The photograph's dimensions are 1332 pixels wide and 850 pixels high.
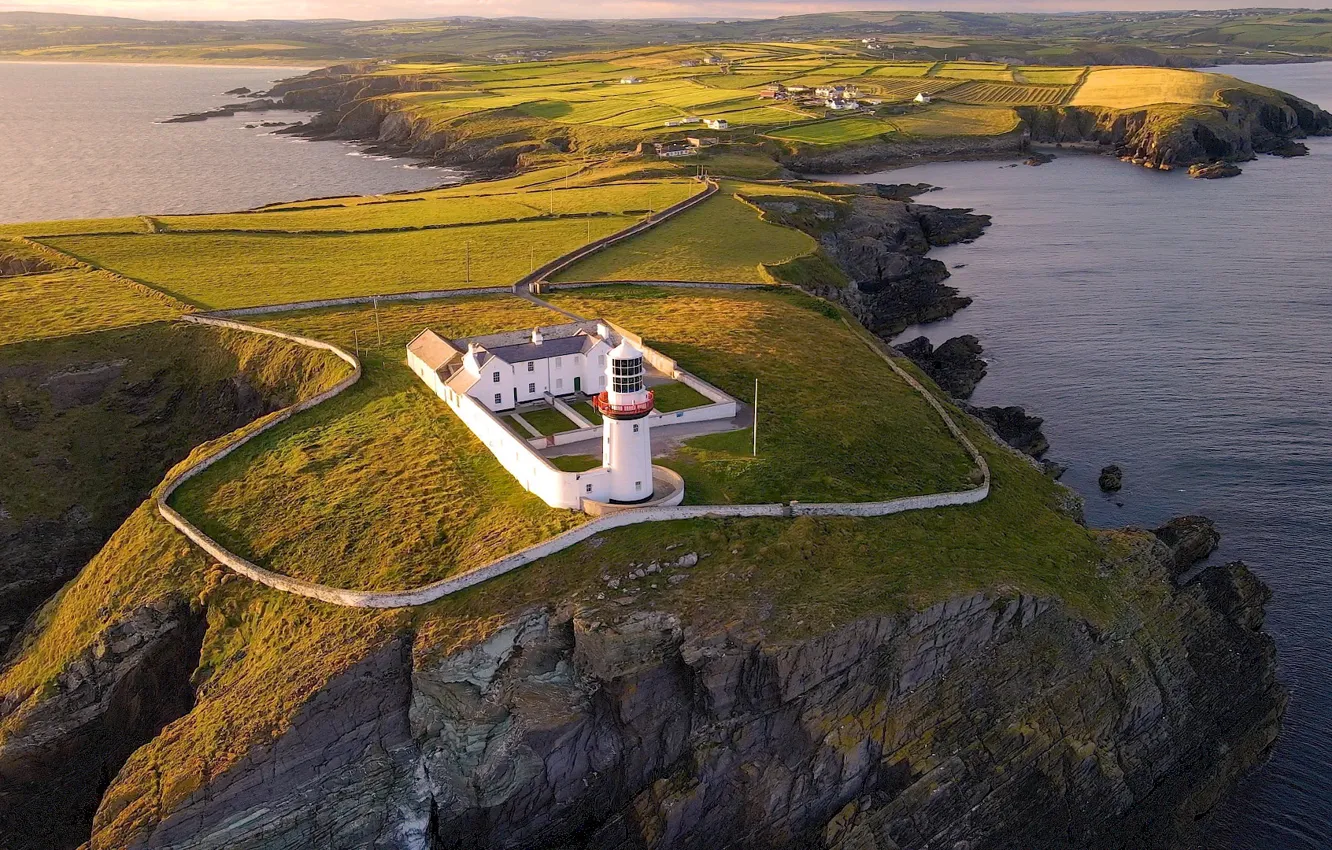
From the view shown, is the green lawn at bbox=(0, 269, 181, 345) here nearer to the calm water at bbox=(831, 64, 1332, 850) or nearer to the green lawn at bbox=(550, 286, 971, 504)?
the green lawn at bbox=(550, 286, 971, 504)

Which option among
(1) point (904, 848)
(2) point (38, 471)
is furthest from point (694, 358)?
(2) point (38, 471)

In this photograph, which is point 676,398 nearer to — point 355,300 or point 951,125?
point 355,300

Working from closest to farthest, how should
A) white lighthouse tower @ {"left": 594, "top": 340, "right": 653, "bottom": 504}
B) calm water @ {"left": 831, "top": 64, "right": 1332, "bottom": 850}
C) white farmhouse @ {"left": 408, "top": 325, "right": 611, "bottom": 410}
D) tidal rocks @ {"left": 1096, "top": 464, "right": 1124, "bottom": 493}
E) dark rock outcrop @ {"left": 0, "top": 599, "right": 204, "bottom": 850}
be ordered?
1. dark rock outcrop @ {"left": 0, "top": 599, "right": 204, "bottom": 850}
2. white lighthouse tower @ {"left": 594, "top": 340, "right": 653, "bottom": 504}
3. calm water @ {"left": 831, "top": 64, "right": 1332, "bottom": 850}
4. white farmhouse @ {"left": 408, "top": 325, "right": 611, "bottom": 410}
5. tidal rocks @ {"left": 1096, "top": 464, "right": 1124, "bottom": 493}

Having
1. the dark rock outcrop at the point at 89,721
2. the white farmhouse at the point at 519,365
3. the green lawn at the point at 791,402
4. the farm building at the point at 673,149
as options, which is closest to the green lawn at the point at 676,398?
the green lawn at the point at 791,402

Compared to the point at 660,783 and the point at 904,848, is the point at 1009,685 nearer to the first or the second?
the point at 904,848

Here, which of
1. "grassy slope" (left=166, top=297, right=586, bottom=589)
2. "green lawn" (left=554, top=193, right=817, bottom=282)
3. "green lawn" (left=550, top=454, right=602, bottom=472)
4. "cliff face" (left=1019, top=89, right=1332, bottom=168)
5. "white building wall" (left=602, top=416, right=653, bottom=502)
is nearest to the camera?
"grassy slope" (left=166, top=297, right=586, bottom=589)

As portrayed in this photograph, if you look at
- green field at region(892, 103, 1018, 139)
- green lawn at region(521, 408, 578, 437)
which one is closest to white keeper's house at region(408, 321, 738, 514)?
green lawn at region(521, 408, 578, 437)

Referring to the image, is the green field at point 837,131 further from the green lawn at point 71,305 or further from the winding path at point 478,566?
the green lawn at point 71,305
